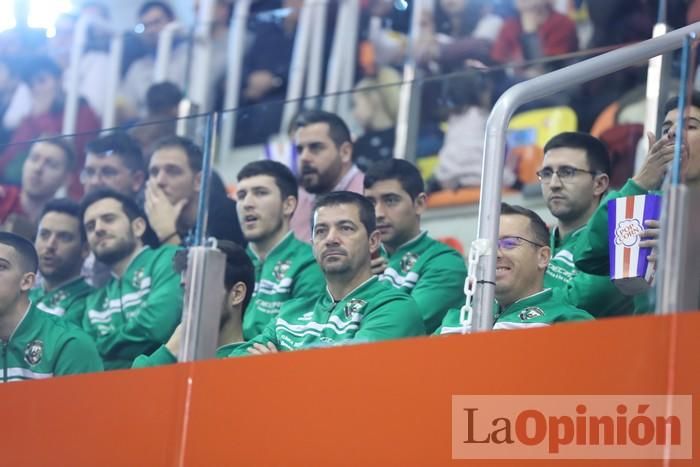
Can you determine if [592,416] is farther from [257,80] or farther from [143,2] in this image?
[143,2]

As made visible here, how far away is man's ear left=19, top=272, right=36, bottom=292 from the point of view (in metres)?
3.18

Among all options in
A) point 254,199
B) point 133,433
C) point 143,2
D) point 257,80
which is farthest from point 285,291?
point 143,2

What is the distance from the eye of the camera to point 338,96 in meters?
3.24

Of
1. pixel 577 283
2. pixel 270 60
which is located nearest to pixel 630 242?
pixel 577 283

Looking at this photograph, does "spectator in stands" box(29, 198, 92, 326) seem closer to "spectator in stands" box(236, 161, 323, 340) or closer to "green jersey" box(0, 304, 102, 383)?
"green jersey" box(0, 304, 102, 383)

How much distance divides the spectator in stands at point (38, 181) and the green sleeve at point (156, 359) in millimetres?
542

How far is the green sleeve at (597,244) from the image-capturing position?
2.53 m

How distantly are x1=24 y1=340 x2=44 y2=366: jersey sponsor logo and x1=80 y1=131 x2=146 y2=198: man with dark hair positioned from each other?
0.40 m

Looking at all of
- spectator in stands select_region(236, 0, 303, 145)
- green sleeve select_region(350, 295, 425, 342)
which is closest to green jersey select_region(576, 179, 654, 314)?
green sleeve select_region(350, 295, 425, 342)

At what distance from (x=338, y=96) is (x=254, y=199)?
36 cm

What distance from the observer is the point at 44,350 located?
3.11 metres

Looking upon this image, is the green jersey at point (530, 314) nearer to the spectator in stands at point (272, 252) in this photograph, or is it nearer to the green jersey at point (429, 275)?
the green jersey at point (429, 275)

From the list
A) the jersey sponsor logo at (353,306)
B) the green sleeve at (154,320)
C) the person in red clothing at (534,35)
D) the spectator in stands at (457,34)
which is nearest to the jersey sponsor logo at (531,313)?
the jersey sponsor logo at (353,306)

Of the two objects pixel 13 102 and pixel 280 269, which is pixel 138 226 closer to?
pixel 280 269
